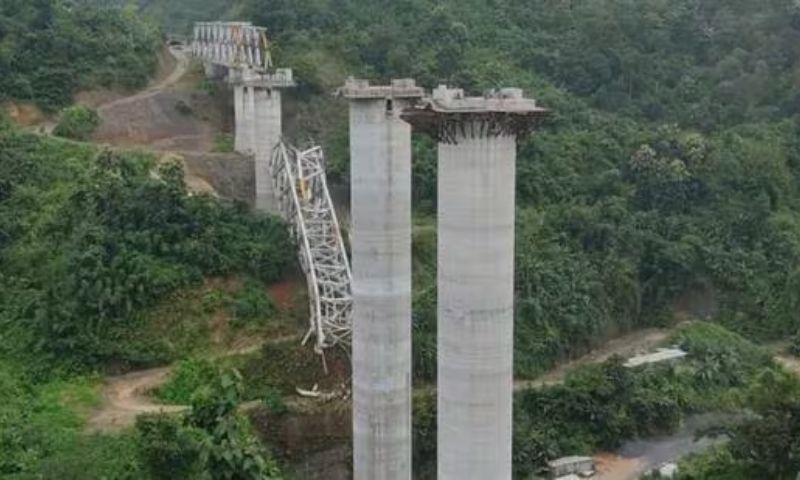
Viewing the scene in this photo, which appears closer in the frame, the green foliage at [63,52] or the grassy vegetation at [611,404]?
the grassy vegetation at [611,404]

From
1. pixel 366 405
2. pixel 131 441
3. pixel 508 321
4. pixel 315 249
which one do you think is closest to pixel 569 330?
pixel 315 249

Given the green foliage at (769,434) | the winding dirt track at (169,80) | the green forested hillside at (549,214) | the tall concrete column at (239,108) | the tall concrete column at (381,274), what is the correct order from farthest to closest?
the winding dirt track at (169,80) < the tall concrete column at (239,108) < the green forested hillside at (549,214) < the tall concrete column at (381,274) < the green foliage at (769,434)

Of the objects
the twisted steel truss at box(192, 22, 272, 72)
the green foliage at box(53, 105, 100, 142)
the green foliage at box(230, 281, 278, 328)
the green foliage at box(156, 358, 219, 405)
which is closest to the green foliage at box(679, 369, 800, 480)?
the green foliage at box(156, 358, 219, 405)

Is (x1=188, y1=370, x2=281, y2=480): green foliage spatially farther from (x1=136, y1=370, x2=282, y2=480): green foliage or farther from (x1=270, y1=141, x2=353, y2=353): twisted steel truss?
(x1=270, y1=141, x2=353, y2=353): twisted steel truss

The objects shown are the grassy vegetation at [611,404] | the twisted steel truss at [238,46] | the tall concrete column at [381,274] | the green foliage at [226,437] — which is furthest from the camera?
the twisted steel truss at [238,46]

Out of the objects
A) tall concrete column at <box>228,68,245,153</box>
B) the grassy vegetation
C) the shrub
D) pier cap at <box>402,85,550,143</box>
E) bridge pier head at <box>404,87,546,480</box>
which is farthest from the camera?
tall concrete column at <box>228,68,245,153</box>

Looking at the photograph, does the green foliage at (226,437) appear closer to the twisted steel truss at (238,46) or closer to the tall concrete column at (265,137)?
the tall concrete column at (265,137)

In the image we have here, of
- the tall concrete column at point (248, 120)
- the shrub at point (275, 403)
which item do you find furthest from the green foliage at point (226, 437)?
the tall concrete column at point (248, 120)

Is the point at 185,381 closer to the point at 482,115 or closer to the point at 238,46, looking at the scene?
the point at 482,115
